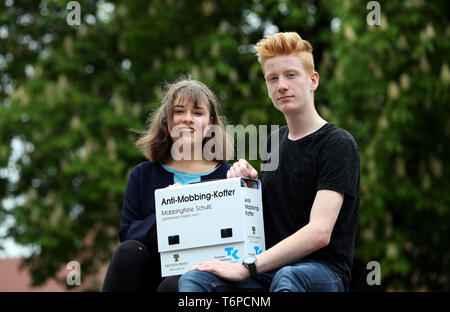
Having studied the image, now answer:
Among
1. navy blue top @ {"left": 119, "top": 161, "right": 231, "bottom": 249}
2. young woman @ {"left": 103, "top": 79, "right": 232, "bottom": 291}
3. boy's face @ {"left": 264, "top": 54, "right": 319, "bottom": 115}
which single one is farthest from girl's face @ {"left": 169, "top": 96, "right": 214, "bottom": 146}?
boy's face @ {"left": 264, "top": 54, "right": 319, "bottom": 115}

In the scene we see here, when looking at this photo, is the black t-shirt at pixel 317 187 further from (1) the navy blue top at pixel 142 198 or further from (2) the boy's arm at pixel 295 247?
(1) the navy blue top at pixel 142 198

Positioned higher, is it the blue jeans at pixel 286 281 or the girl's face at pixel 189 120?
the girl's face at pixel 189 120

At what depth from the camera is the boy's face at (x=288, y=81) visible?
9.57 feet

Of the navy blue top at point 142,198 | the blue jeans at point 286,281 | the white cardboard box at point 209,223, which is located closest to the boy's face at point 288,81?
the white cardboard box at point 209,223

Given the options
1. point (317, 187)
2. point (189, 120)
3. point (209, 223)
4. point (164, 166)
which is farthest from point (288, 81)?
point (164, 166)

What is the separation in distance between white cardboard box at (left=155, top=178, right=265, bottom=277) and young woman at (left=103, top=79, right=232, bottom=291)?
1.06 feet

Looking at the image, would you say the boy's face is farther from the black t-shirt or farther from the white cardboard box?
the white cardboard box

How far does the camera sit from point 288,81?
2918 millimetres

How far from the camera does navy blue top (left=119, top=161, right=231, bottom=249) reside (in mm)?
3326

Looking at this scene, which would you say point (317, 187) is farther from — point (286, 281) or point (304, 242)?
point (286, 281)

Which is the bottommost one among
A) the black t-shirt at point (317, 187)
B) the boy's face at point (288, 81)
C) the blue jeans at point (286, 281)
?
the blue jeans at point (286, 281)

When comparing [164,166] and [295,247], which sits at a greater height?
[164,166]

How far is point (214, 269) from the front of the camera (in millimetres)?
2676

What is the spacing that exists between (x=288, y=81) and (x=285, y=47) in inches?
5.6
